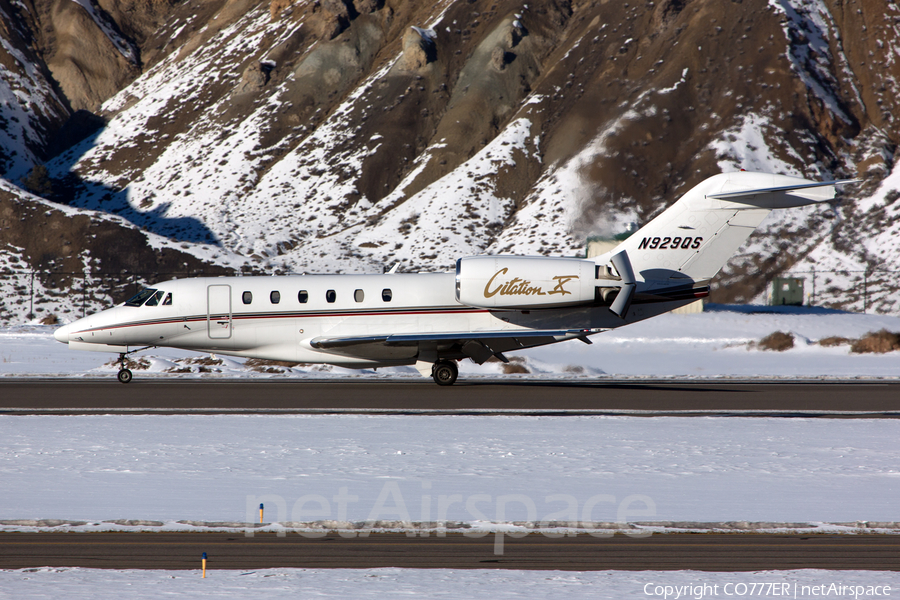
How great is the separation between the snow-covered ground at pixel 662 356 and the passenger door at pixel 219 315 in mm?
2599

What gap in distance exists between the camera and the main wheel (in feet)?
67.9

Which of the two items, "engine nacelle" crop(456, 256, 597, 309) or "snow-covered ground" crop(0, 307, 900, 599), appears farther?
"engine nacelle" crop(456, 256, 597, 309)

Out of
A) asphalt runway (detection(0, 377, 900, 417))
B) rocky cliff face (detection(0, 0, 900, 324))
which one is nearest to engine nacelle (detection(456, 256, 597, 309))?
asphalt runway (detection(0, 377, 900, 417))

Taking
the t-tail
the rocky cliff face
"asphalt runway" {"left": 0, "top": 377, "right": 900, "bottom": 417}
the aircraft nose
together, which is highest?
the rocky cliff face

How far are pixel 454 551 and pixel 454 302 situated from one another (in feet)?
45.8

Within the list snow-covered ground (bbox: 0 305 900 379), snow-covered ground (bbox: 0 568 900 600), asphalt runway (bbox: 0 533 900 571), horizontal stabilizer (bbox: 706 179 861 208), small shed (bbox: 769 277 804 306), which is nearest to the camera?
snow-covered ground (bbox: 0 568 900 600)

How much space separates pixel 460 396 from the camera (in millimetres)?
18500

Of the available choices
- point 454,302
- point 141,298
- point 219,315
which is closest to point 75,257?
point 141,298

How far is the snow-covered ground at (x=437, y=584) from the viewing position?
5.92 m

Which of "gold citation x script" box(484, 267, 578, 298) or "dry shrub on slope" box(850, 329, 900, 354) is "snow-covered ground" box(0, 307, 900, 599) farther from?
"dry shrub on slope" box(850, 329, 900, 354)

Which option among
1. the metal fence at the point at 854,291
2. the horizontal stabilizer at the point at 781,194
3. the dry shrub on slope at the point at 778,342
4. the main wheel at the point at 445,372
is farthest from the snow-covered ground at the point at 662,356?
the metal fence at the point at 854,291

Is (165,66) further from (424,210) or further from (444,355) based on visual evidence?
(444,355)

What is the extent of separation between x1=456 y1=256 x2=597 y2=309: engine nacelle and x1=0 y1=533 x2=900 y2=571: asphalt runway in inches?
507

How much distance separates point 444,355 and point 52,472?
38.7 feet
